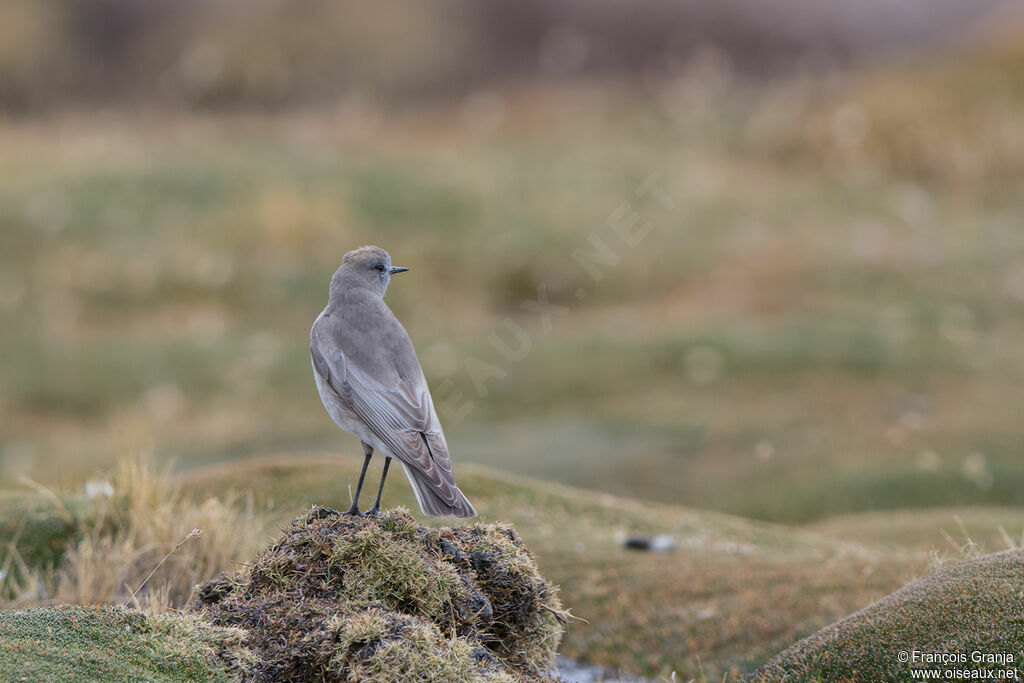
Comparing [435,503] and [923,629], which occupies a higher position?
[435,503]

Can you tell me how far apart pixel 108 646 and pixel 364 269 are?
2.58 m

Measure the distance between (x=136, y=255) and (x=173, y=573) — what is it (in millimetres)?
21191

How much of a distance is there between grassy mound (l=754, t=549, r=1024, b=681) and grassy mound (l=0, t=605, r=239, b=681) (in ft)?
11.9

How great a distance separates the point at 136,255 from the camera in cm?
2872

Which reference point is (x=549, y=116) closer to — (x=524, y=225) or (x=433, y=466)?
(x=524, y=225)

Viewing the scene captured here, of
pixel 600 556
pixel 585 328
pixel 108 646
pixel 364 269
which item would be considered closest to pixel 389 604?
pixel 108 646

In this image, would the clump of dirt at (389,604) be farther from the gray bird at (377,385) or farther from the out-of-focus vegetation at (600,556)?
the gray bird at (377,385)

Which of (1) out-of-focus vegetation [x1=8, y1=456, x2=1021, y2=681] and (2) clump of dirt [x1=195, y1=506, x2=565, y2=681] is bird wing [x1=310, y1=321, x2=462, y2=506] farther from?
(1) out-of-focus vegetation [x1=8, y1=456, x2=1021, y2=681]

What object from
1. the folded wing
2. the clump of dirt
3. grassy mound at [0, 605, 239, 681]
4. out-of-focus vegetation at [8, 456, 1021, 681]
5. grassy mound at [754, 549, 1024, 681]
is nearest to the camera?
grassy mound at [0, 605, 239, 681]

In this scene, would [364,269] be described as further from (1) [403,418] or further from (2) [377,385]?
(1) [403,418]

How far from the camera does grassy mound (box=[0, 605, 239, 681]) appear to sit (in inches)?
218

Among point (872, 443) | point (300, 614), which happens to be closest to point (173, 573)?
point (300, 614)

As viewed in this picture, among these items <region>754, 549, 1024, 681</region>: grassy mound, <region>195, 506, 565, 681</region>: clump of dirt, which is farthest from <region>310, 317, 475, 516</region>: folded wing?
<region>754, 549, 1024, 681</region>: grassy mound

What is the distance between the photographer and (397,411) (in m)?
6.53
